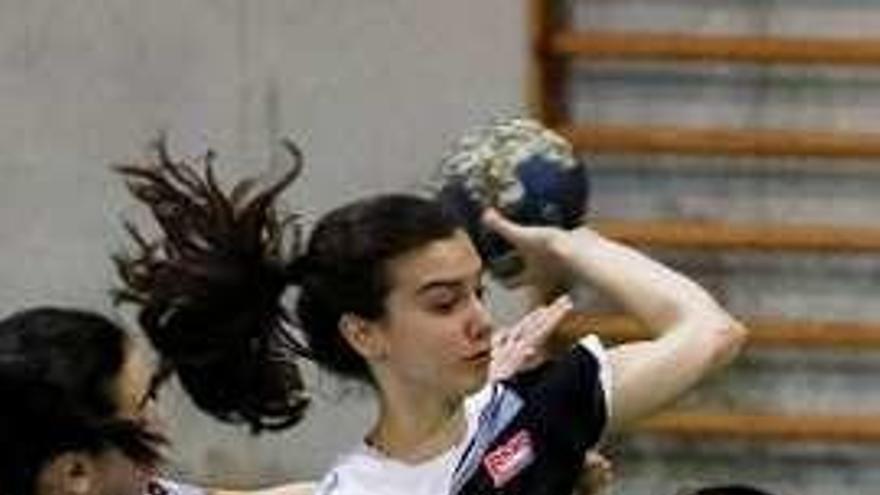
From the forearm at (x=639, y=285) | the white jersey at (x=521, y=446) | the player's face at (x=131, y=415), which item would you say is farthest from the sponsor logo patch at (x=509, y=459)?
the player's face at (x=131, y=415)

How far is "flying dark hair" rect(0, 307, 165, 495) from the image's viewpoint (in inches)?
67.5

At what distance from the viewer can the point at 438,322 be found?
2.04m

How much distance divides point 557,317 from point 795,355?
74.3 inches

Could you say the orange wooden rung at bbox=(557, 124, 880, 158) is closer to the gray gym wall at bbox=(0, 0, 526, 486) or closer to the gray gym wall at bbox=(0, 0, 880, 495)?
the gray gym wall at bbox=(0, 0, 880, 495)

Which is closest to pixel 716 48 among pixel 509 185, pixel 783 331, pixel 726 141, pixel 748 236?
pixel 726 141

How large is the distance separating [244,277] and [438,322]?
20cm

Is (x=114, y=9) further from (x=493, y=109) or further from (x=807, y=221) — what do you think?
(x=807, y=221)

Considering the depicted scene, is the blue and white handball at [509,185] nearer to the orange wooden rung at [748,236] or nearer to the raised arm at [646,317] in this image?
the raised arm at [646,317]

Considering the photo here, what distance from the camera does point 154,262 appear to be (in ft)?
6.77

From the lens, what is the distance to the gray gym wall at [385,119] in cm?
407

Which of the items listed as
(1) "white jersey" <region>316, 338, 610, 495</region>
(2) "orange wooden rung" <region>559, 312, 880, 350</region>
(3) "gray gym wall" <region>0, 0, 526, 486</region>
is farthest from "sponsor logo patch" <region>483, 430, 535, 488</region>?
(3) "gray gym wall" <region>0, 0, 526, 486</region>

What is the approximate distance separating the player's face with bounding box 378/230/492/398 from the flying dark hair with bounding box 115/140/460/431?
2 centimetres

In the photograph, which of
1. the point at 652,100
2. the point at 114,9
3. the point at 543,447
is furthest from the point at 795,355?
the point at 543,447

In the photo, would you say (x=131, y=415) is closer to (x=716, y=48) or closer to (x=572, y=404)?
(x=572, y=404)
